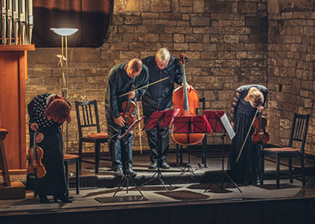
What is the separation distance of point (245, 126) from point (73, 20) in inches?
127

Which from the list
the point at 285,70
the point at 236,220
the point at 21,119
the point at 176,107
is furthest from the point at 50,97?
the point at 285,70

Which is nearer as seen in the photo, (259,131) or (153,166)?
(259,131)

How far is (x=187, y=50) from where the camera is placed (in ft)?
39.0

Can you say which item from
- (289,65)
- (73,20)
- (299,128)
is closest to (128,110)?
(73,20)

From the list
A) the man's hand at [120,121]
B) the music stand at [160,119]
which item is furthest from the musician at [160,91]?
the music stand at [160,119]

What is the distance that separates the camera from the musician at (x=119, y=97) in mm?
9398

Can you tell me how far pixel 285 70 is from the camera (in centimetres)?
1183

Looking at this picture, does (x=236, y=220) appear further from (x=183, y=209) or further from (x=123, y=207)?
(x=123, y=207)

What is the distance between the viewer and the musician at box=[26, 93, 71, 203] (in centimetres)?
848

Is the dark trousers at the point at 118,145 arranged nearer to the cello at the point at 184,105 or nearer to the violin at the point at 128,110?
the violin at the point at 128,110

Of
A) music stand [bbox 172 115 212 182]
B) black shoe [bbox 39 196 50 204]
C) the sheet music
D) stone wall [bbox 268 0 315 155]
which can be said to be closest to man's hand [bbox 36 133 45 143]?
black shoe [bbox 39 196 50 204]

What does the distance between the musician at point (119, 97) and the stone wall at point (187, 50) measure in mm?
1946

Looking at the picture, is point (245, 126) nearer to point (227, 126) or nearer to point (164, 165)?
point (227, 126)

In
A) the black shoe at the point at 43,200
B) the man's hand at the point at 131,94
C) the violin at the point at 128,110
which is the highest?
the man's hand at the point at 131,94
